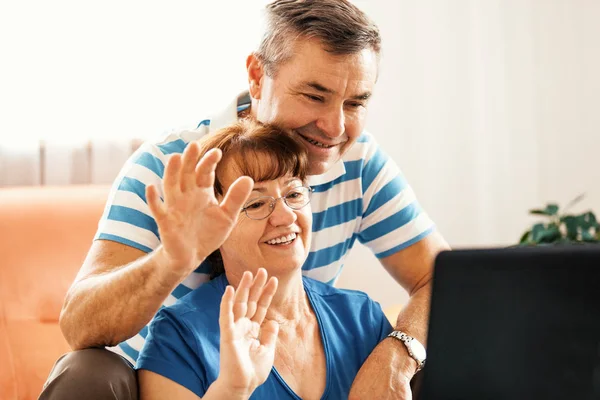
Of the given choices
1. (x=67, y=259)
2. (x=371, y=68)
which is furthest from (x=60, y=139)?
(x=371, y=68)

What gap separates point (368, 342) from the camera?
5.04 ft

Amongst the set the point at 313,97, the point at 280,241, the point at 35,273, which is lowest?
the point at 35,273

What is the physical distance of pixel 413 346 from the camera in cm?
151

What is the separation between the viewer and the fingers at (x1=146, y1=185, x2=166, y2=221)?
110 centimetres

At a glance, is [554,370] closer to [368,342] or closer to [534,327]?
[534,327]

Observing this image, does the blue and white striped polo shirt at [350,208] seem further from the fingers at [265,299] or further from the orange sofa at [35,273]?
the orange sofa at [35,273]

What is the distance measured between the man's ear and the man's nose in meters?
0.17

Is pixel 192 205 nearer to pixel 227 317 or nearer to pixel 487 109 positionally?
pixel 227 317

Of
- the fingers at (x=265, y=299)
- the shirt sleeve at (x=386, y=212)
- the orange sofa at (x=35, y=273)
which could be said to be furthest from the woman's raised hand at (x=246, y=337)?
the orange sofa at (x=35, y=273)

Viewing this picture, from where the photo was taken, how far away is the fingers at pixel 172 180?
3.60 feet

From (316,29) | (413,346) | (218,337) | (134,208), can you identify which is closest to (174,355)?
(218,337)

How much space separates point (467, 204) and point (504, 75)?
482 millimetres

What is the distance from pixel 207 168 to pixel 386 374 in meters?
0.56

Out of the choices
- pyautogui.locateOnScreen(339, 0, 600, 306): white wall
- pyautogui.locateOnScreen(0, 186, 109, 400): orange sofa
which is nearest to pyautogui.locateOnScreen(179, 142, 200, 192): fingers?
pyautogui.locateOnScreen(0, 186, 109, 400): orange sofa
